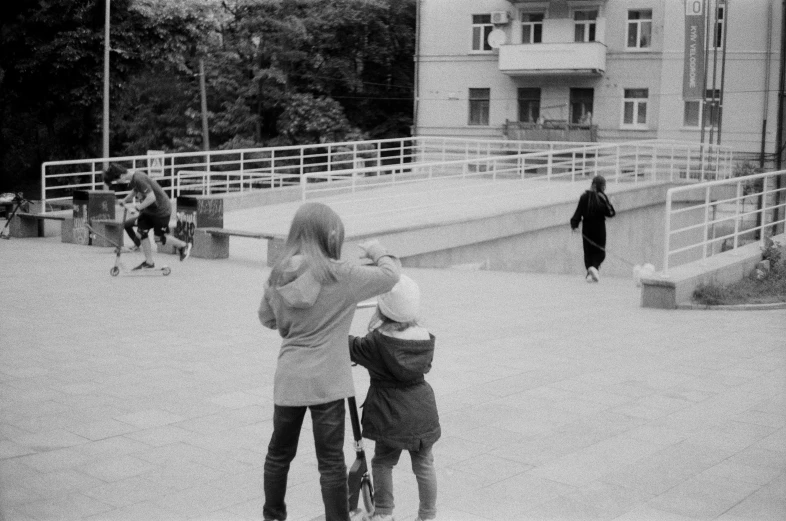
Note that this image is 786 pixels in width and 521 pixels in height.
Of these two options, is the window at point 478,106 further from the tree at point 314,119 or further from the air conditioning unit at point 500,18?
the tree at point 314,119

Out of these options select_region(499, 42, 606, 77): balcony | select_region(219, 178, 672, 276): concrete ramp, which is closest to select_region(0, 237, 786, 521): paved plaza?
select_region(219, 178, 672, 276): concrete ramp

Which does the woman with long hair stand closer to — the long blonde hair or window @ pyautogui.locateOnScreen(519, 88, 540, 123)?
the long blonde hair

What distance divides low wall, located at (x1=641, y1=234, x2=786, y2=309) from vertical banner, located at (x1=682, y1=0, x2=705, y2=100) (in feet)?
50.5

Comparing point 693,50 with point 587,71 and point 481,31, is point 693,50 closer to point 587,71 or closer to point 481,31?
point 587,71

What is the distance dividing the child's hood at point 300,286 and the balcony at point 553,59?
113 feet

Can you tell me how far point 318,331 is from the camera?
420 centimetres

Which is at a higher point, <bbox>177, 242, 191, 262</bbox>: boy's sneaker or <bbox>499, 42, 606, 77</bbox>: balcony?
<bbox>499, 42, 606, 77</bbox>: balcony

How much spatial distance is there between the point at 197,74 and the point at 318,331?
40.0 metres

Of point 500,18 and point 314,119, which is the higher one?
point 500,18

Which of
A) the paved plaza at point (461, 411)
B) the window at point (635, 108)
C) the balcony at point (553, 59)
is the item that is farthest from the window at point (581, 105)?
the paved plaza at point (461, 411)

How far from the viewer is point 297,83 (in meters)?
42.3

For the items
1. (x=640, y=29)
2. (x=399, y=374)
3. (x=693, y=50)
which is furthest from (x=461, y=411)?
(x=640, y=29)

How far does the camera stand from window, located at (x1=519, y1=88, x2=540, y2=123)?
1561 inches

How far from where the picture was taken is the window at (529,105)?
130ft
